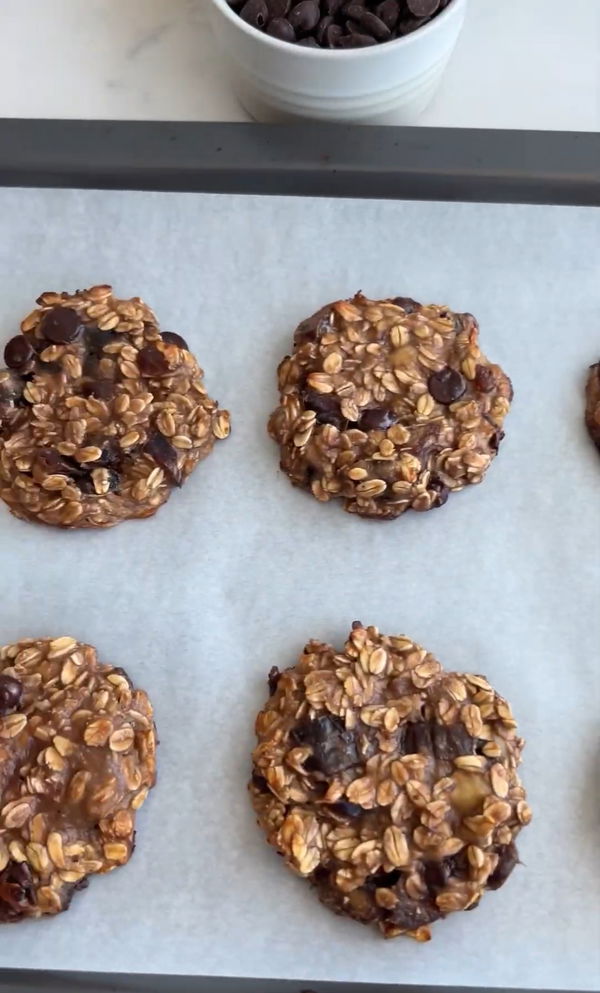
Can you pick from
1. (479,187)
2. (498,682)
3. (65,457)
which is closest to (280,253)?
(479,187)

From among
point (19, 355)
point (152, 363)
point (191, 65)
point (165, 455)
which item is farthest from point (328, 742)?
point (191, 65)

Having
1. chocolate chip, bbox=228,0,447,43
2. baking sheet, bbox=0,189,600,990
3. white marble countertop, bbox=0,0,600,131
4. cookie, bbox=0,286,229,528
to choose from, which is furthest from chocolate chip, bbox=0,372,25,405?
chocolate chip, bbox=228,0,447,43

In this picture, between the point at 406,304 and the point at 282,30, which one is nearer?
the point at 282,30

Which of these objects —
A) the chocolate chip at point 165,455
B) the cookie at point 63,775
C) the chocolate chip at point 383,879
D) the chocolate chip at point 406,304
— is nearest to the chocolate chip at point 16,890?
the cookie at point 63,775

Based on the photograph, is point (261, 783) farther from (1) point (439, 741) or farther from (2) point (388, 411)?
(2) point (388, 411)

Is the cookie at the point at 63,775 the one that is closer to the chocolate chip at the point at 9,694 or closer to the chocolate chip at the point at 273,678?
the chocolate chip at the point at 9,694

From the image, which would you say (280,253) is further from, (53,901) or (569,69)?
(53,901)
